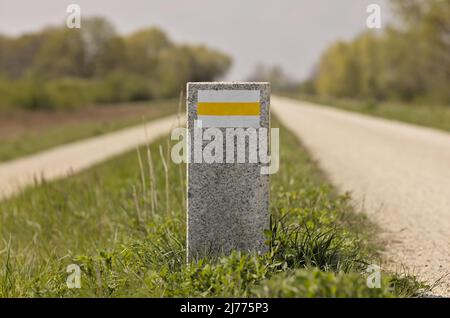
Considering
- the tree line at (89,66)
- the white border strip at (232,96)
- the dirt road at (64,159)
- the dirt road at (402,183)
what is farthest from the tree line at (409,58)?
the white border strip at (232,96)

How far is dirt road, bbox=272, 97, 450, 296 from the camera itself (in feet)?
14.8

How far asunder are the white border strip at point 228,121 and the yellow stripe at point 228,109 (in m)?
0.02

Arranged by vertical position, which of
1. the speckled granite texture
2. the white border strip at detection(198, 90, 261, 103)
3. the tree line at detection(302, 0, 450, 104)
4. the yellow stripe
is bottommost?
the speckled granite texture

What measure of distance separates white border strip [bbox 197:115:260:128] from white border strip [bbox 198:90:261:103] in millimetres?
104

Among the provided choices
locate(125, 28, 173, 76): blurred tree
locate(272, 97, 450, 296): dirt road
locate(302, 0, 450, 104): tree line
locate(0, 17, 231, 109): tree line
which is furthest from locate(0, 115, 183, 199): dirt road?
locate(125, 28, 173, 76): blurred tree

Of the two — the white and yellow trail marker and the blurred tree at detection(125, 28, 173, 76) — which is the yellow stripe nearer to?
the white and yellow trail marker

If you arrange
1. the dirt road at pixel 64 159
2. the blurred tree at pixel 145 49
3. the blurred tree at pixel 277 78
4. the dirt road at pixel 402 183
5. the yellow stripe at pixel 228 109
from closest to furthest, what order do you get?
the yellow stripe at pixel 228 109
the dirt road at pixel 402 183
the dirt road at pixel 64 159
the blurred tree at pixel 145 49
the blurred tree at pixel 277 78

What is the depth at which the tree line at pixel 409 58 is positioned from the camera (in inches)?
1027

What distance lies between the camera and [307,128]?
16.5 metres

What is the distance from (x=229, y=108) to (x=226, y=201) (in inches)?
23.4

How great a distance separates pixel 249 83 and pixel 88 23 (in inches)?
2207

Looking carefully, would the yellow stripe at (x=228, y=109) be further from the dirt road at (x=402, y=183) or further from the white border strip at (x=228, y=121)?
the dirt road at (x=402, y=183)
